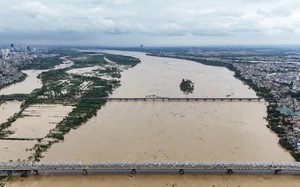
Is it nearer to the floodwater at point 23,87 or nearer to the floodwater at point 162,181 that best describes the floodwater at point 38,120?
the floodwater at point 162,181

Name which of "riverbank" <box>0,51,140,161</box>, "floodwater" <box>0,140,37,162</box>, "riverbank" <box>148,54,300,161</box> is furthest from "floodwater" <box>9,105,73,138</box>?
"riverbank" <box>148,54,300,161</box>

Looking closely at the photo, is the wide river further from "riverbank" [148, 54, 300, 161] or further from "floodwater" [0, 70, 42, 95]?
"floodwater" [0, 70, 42, 95]

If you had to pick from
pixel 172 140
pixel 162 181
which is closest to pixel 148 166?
pixel 162 181

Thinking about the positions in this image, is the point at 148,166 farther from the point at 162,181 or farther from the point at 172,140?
the point at 172,140

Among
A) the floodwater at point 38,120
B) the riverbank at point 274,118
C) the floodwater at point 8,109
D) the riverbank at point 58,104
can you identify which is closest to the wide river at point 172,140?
the riverbank at point 274,118

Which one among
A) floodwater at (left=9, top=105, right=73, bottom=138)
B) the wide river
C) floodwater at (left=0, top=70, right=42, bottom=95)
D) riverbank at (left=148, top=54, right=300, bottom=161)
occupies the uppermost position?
riverbank at (left=148, top=54, right=300, bottom=161)

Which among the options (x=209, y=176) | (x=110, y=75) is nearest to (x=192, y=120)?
(x=209, y=176)

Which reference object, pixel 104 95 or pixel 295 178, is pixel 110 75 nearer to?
pixel 104 95

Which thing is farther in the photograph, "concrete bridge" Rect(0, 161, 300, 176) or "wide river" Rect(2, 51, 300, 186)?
"concrete bridge" Rect(0, 161, 300, 176)
